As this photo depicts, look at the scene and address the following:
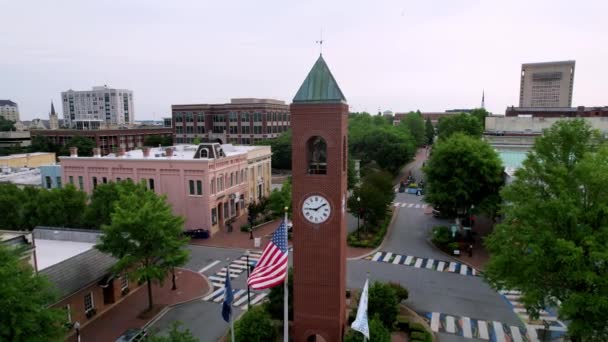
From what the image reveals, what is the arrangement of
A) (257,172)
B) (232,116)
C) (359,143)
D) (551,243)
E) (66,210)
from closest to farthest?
(551,243), (66,210), (257,172), (359,143), (232,116)

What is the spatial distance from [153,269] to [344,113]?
1388 cm

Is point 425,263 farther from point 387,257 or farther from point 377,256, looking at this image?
point 377,256

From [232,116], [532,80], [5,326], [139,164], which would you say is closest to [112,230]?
[5,326]

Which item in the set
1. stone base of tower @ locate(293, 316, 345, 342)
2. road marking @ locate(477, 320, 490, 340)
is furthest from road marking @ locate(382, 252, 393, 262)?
stone base of tower @ locate(293, 316, 345, 342)

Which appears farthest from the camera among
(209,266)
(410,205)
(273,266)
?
(410,205)

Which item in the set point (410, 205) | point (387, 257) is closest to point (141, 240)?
point (387, 257)

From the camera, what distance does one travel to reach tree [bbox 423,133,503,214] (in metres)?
34.9

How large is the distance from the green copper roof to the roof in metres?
15.7

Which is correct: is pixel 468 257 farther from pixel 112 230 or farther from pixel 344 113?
pixel 112 230

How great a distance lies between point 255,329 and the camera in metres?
18.1

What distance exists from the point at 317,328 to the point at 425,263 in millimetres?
17353

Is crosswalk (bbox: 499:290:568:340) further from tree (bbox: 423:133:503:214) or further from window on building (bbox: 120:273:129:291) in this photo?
window on building (bbox: 120:273:129:291)

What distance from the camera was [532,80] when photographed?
143 m

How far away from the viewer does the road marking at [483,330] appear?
825 inches
